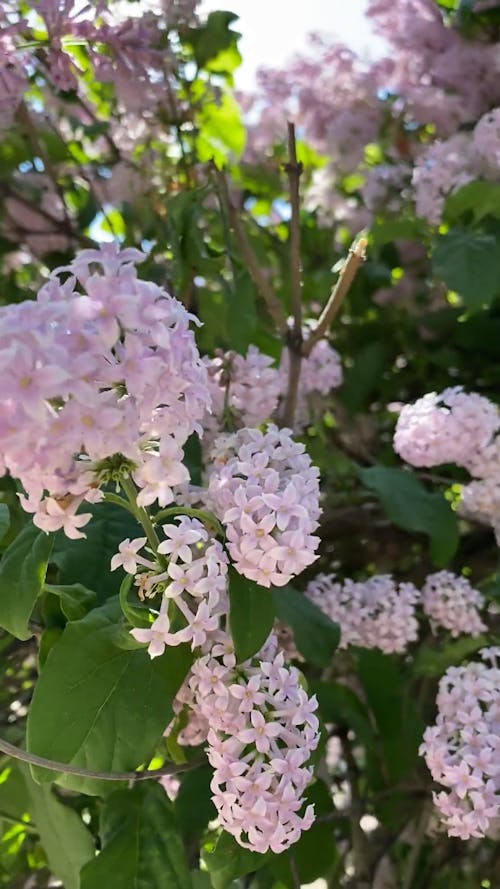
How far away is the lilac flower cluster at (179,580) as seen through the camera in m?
0.49

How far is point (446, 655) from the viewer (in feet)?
2.85

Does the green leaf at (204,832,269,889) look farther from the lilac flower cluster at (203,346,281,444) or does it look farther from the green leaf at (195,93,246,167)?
the green leaf at (195,93,246,167)

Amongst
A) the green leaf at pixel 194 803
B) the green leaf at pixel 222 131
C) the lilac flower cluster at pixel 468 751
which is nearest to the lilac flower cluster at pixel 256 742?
the lilac flower cluster at pixel 468 751

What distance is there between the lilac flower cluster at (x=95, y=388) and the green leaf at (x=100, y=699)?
3.9 inches

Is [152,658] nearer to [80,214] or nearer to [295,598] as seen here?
[295,598]

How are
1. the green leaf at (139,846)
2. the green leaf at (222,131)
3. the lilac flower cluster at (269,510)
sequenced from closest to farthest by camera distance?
1. the lilac flower cluster at (269,510)
2. the green leaf at (139,846)
3. the green leaf at (222,131)

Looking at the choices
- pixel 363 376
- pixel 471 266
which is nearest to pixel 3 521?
pixel 471 266

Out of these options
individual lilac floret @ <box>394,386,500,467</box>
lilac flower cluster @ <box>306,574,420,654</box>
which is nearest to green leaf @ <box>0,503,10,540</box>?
lilac flower cluster @ <box>306,574,420,654</box>

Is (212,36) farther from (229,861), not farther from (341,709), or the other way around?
(229,861)

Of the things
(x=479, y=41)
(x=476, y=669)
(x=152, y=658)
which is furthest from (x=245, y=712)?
(x=479, y=41)

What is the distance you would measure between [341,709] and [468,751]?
0.91ft

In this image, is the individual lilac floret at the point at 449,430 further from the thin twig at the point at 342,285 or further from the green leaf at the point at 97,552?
the green leaf at the point at 97,552

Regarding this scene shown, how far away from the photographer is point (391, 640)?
0.83 meters

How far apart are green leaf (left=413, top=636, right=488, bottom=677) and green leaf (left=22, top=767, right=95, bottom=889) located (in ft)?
1.19
